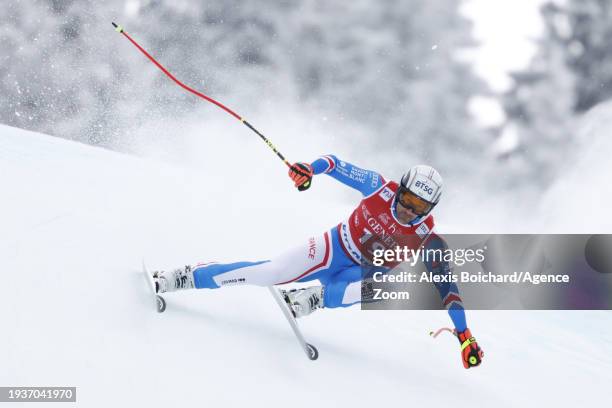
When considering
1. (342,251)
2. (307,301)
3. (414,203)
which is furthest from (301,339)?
(414,203)

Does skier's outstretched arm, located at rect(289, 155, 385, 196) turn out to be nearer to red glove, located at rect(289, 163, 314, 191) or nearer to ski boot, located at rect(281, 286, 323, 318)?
red glove, located at rect(289, 163, 314, 191)

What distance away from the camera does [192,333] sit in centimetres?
346

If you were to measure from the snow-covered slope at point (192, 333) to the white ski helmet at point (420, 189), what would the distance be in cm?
120

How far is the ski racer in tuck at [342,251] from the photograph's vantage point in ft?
11.7

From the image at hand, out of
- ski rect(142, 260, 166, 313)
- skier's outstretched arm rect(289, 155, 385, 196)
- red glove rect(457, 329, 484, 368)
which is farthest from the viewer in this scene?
skier's outstretched arm rect(289, 155, 385, 196)

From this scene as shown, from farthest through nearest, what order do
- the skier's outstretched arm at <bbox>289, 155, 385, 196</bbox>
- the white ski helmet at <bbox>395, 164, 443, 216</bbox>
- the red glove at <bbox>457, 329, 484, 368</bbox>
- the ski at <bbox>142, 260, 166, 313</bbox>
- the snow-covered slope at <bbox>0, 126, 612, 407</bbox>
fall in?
1. the skier's outstretched arm at <bbox>289, 155, 385, 196</bbox>
2. the ski at <bbox>142, 260, 166, 313</bbox>
3. the white ski helmet at <bbox>395, 164, 443, 216</bbox>
4. the red glove at <bbox>457, 329, 484, 368</bbox>
5. the snow-covered slope at <bbox>0, 126, 612, 407</bbox>

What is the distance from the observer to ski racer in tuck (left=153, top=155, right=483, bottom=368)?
355cm

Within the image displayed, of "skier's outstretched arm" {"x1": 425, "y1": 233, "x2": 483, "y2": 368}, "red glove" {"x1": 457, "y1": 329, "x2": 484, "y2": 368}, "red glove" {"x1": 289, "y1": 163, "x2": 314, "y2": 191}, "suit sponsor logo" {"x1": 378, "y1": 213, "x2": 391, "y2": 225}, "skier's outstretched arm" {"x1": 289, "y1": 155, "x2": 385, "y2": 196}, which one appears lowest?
"red glove" {"x1": 457, "y1": 329, "x2": 484, "y2": 368}

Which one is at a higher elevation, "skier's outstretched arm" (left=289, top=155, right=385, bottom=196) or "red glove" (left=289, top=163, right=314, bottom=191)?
"skier's outstretched arm" (left=289, top=155, right=385, bottom=196)

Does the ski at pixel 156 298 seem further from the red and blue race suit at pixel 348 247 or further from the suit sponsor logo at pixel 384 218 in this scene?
the suit sponsor logo at pixel 384 218

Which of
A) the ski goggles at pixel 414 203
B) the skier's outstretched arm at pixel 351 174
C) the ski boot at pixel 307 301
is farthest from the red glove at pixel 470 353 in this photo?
the skier's outstretched arm at pixel 351 174

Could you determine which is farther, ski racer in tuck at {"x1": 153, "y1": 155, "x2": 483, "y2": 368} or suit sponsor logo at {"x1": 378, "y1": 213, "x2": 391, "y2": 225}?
suit sponsor logo at {"x1": 378, "y1": 213, "x2": 391, "y2": 225}

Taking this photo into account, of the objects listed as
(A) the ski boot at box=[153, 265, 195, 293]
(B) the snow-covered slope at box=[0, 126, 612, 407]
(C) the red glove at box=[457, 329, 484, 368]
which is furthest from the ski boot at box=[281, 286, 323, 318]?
(C) the red glove at box=[457, 329, 484, 368]

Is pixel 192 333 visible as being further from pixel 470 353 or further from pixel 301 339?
pixel 470 353
